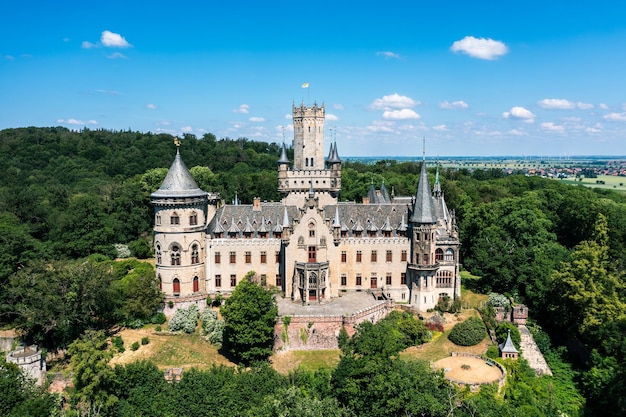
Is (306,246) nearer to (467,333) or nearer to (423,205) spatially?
(423,205)

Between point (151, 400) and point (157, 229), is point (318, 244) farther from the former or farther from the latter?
point (151, 400)

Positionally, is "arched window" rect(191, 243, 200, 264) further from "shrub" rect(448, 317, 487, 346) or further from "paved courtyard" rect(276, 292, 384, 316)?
"shrub" rect(448, 317, 487, 346)

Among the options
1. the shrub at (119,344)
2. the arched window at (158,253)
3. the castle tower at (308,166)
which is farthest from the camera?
the castle tower at (308,166)

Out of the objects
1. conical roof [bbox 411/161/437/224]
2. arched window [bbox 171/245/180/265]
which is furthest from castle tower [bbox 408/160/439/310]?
arched window [bbox 171/245/180/265]

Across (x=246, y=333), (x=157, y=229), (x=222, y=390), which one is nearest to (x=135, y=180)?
(x=157, y=229)

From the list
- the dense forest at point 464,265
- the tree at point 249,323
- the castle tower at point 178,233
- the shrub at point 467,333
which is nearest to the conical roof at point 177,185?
the castle tower at point 178,233

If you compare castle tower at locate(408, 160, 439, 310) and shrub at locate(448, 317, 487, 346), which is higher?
castle tower at locate(408, 160, 439, 310)

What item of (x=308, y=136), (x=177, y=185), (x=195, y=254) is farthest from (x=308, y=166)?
(x=195, y=254)

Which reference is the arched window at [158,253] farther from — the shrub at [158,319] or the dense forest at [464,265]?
the shrub at [158,319]
